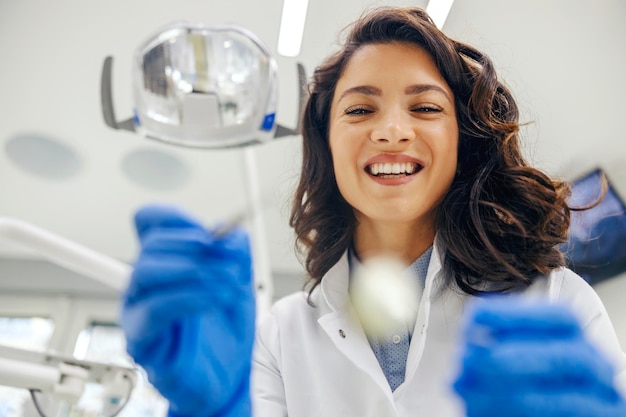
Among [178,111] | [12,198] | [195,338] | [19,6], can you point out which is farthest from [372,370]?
[12,198]

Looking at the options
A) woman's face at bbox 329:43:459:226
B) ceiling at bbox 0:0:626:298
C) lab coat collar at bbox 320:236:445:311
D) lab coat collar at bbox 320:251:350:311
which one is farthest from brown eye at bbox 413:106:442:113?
ceiling at bbox 0:0:626:298

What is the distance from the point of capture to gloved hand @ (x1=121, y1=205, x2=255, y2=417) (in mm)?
548

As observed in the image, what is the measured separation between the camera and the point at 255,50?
2.16 ft

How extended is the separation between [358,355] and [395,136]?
41 centimetres

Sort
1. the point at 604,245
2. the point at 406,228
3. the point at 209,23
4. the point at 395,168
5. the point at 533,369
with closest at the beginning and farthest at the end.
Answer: the point at 533,369 → the point at 395,168 → the point at 406,228 → the point at 209,23 → the point at 604,245

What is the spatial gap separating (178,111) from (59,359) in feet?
3.00

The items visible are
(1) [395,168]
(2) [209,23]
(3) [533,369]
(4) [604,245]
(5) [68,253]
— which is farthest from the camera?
(4) [604,245]

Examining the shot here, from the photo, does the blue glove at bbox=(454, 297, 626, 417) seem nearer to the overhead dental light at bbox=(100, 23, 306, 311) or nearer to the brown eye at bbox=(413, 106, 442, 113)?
the overhead dental light at bbox=(100, 23, 306, 311)

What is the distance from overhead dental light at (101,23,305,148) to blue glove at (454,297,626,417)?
1.14ft

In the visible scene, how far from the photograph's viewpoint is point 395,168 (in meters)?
0.98

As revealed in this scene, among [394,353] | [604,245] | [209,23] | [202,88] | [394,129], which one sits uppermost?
[202,88]

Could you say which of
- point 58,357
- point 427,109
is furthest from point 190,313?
point 58,357

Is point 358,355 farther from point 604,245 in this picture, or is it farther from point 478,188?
point 604,245

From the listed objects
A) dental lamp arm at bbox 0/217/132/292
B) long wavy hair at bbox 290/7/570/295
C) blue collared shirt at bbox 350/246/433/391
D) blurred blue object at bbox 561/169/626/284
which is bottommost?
blurred blue object at bbox 561/169/626/284
